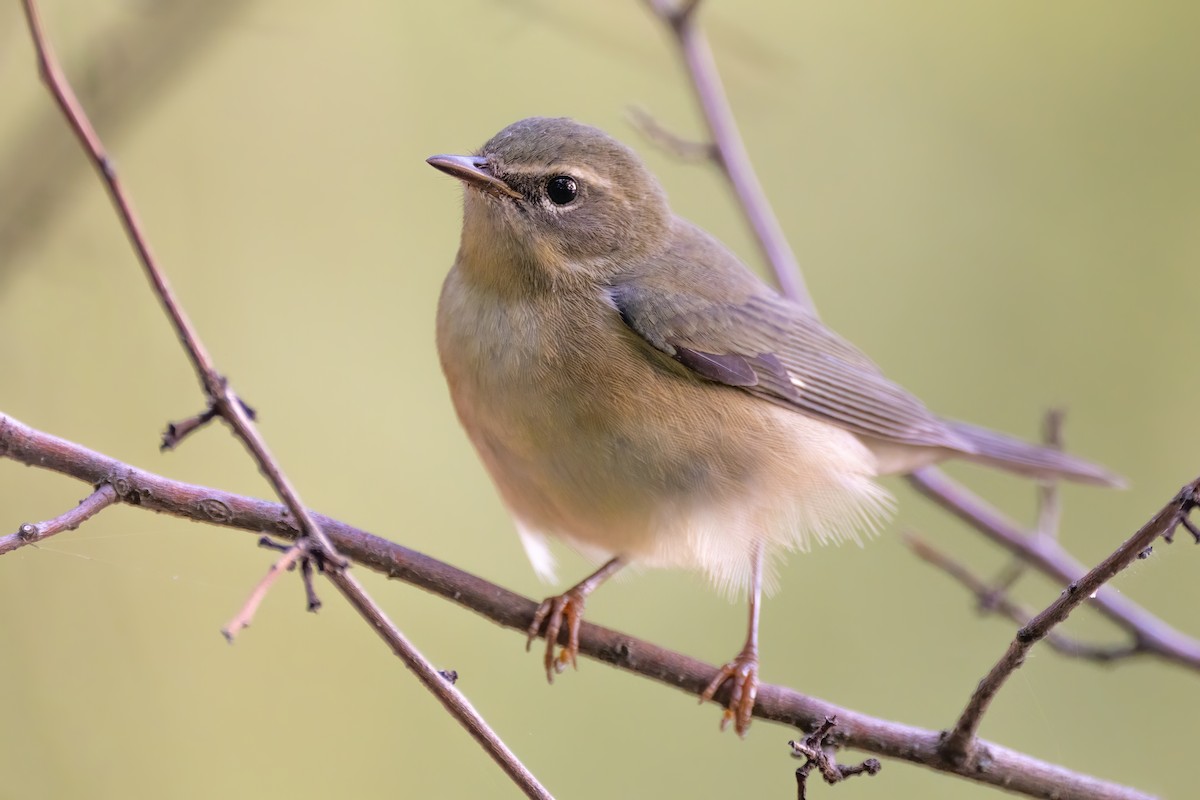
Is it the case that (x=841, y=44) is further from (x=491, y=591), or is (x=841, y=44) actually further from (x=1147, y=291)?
(x=491, y=591)

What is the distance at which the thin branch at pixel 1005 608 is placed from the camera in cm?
380

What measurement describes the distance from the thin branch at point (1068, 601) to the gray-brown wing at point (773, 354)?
4.43 feet

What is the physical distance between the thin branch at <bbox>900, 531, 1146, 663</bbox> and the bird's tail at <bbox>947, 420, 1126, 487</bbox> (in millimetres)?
585

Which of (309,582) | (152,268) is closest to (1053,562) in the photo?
(309,582)

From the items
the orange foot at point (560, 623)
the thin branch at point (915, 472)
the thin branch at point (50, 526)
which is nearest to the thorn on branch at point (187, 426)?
the thin branch at point (50, 526)

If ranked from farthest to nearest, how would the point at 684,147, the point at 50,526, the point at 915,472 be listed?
the point at 915,472 → the point at 684,147 → the point at 50,526

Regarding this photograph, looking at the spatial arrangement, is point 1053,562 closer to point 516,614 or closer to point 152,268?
point 516,614

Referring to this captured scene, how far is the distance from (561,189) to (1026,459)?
221 centimetres

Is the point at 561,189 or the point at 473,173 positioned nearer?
the point at 473,173

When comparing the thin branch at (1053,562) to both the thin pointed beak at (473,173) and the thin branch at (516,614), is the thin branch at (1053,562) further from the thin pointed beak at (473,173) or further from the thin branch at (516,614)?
the thin pointed beak at (473,173)

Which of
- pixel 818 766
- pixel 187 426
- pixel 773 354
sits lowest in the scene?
pixel 818 766

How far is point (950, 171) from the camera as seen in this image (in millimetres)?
6723

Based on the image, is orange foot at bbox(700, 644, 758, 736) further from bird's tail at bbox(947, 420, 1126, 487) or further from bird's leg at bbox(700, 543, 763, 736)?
bird's tail at bbox(947, 420, 1126, 487)

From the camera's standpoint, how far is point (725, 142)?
4375 mm
